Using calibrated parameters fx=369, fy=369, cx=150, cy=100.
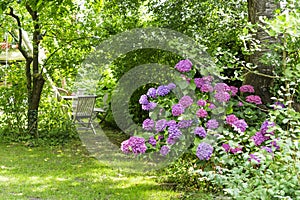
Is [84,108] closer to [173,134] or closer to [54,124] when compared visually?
[54,124]

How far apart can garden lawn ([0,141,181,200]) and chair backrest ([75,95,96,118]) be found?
1.34 metres

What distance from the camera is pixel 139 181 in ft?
13.9

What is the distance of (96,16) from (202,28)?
2.17 m

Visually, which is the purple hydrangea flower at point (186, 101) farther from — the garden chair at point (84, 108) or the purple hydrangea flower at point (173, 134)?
the garden chair at point (84, 108)

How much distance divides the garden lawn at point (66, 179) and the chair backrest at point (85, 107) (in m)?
1.34

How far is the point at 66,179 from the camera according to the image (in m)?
4.27

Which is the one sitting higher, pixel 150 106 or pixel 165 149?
pixel 150 106

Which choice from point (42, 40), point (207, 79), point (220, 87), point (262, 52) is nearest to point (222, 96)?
point (220, 87)

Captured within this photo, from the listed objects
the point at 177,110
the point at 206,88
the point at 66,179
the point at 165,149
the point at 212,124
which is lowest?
the point at 66,179

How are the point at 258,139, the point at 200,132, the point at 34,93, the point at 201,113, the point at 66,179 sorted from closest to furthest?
the point at 258,139 < the point at 200,132 < the point at 201,113 < the point at 66,179 < the point at 34,93

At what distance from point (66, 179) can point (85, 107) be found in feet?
9.79

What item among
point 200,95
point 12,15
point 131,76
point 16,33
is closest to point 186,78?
point 200,95

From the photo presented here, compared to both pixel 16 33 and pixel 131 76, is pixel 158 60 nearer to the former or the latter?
pixel 131 76

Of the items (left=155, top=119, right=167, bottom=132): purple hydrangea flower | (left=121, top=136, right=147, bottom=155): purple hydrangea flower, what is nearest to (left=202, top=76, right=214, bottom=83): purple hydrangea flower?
(left=155, top=119, right=167, bottom=132): purple hydrangea flower
